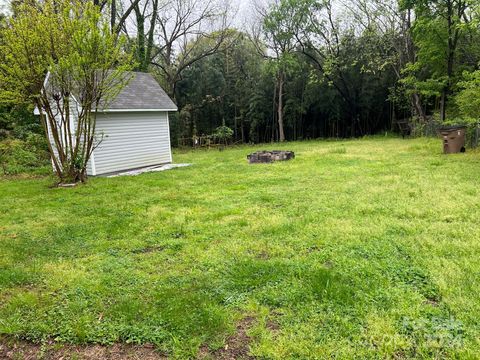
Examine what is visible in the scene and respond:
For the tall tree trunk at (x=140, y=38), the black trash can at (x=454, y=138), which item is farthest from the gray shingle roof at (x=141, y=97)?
the black trash can at (x=454, y=138)

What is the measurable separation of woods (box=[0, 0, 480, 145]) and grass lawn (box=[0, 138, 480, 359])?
13.6 metres

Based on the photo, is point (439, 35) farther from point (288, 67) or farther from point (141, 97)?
point (141, 97)

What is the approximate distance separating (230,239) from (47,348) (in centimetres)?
210

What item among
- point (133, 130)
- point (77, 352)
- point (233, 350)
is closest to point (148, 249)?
point (77, 352)

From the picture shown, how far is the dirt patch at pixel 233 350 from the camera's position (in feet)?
6.70

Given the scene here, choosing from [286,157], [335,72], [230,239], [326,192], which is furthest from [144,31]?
[230,239]

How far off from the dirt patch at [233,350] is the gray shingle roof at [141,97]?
27.7 feet

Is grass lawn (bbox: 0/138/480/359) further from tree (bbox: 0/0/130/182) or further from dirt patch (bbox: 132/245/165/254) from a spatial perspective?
tree (bbox: 0/0/130/182)

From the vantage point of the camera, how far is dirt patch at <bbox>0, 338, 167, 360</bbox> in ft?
6.93

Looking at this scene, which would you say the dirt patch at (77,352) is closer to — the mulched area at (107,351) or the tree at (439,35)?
the mulched area at (107,351)

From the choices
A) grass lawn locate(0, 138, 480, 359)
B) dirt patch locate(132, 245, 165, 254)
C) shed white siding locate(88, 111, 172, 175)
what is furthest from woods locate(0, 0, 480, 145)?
dirt patch locate(132, 245, 165, 254)

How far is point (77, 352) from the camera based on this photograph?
2.16m

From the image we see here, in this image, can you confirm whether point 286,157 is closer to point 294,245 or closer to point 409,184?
point 409,184

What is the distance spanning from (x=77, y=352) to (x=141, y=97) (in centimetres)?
961
